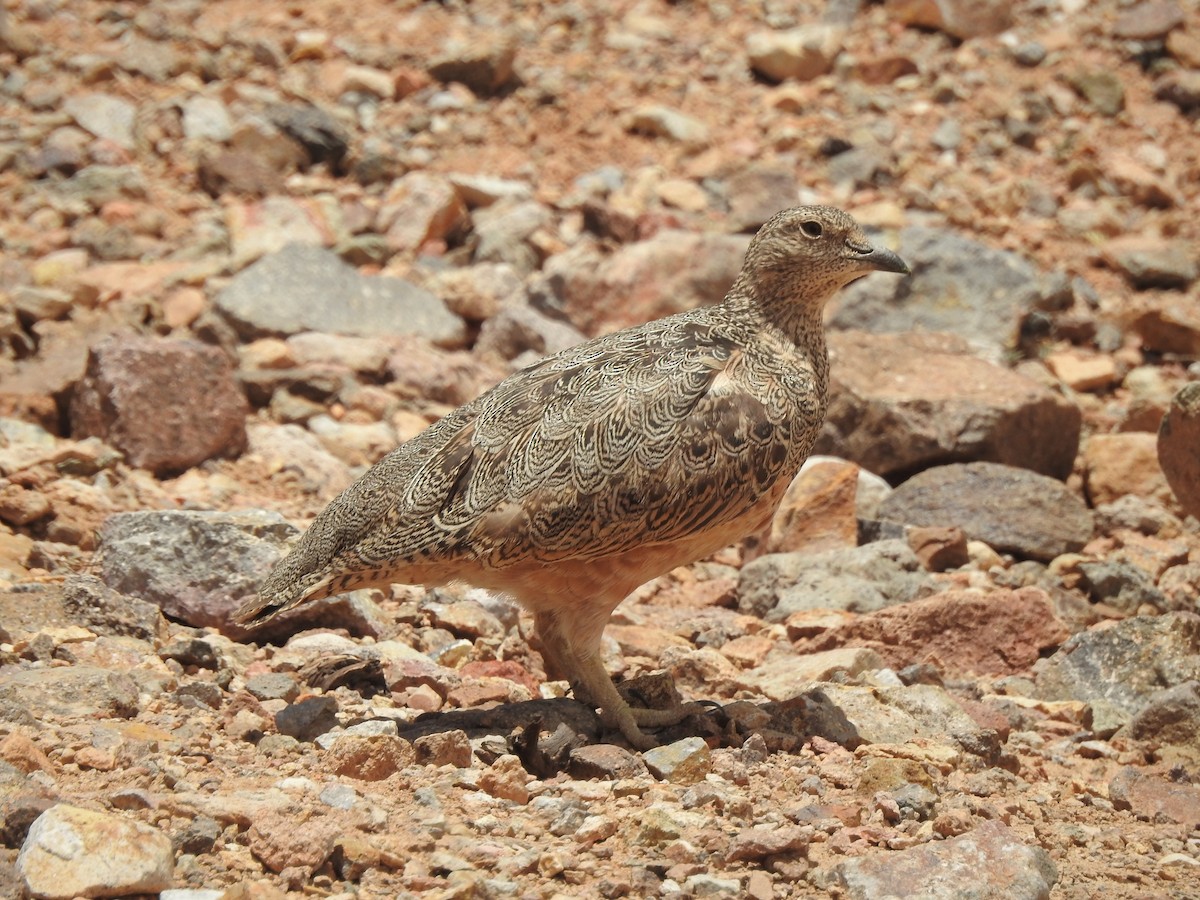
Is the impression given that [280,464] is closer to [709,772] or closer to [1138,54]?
[709,772]

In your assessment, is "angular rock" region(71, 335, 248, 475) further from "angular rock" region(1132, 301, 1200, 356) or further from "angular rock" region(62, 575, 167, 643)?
"angular rock" region(1132, 301, 1200, 356)

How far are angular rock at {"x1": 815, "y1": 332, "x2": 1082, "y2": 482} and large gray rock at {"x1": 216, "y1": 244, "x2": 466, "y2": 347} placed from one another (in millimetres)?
3661

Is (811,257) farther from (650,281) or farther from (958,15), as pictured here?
(958,15)

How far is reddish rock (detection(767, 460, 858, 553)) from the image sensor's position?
9680 millimetres

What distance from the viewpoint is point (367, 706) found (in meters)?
6.72

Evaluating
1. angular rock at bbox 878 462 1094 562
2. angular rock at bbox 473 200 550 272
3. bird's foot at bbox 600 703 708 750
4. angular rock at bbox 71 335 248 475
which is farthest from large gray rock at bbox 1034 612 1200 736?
angular rock at bbox 473 200 550 272

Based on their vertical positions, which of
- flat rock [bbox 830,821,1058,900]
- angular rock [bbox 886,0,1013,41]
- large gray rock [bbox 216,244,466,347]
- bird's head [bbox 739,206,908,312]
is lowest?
large gray rock [bbox 216,244,466,347]

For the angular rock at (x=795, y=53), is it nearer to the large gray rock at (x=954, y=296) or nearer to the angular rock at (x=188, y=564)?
the large gray rock at (x=954, y=296)

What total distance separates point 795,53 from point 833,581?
9973 mm

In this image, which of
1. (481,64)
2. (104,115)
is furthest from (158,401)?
(481,64)

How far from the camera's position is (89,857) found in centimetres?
456

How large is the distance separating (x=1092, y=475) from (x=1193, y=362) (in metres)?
3.03

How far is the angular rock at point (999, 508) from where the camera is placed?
9922 millimetres

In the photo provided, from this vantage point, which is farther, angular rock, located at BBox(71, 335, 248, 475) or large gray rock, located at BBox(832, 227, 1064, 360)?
large gray rock, located at BBox(832, 227, 1064, 360)
